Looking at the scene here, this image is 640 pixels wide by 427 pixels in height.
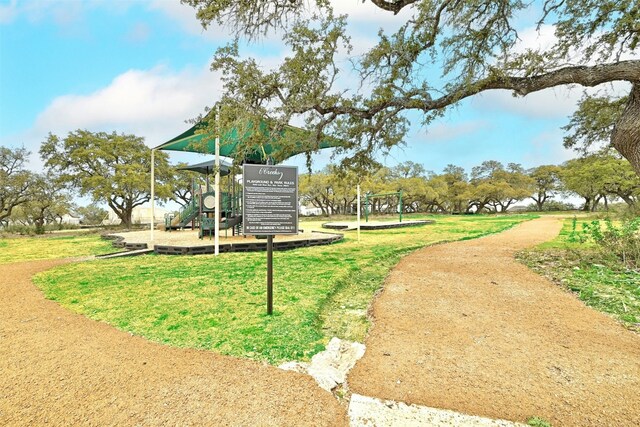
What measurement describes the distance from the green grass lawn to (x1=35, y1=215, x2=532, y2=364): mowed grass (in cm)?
316

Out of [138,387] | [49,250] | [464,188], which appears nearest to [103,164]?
[49,250]

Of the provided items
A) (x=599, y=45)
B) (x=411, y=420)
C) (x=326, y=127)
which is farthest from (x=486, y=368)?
(x=599, y=45)

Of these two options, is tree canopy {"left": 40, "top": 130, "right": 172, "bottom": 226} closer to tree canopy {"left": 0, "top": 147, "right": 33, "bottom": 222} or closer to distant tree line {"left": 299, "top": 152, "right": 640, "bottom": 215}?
tree canopy {"left": 0, "top": 147, "right": 33, "bottom": 222}

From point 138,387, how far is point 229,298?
7.29ft

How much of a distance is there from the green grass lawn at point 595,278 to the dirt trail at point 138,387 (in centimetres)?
418

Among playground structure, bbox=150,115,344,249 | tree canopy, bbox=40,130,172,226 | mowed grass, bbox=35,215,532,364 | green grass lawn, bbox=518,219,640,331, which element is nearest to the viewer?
mowed grass, bbox=35,215,532,364

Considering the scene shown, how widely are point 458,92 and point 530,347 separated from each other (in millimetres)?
5667

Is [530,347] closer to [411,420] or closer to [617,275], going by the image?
[411,420]

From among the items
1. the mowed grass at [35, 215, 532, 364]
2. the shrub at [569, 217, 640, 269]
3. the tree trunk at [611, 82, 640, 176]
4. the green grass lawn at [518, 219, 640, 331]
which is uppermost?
the tree trunk at [611, 82, 640, 176]

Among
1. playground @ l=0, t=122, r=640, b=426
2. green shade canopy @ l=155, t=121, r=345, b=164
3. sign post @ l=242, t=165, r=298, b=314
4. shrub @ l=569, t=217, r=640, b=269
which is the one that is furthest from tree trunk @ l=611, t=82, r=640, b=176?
sign post @ l=242, t=165, r=298, b=314

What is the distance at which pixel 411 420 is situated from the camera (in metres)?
2.06

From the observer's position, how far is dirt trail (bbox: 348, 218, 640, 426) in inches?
88.7

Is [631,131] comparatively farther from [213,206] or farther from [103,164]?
[103,164]

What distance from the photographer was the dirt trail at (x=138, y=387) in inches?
81.6
